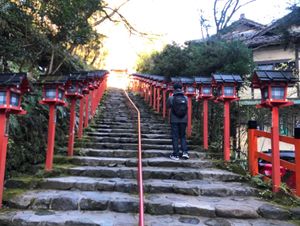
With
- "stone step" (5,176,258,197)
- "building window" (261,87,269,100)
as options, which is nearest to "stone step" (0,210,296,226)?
"stone step" (5,176,258,197)

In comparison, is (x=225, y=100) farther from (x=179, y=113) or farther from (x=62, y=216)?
(x=62, y=216)

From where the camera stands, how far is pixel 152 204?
14.6 ft

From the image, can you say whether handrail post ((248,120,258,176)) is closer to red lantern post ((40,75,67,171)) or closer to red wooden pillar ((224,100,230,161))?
red wooden pillar ((224,100,230,161))

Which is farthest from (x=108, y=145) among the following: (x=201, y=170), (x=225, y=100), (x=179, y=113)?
(x=225, y=100)

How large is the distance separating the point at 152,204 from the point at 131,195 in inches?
23.4

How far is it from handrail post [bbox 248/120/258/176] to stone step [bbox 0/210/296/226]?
180 cm

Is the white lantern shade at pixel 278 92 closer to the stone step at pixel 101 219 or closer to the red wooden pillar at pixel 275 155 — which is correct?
the red wooden pillar at pixel 275 155

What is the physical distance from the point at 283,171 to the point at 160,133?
351 cm

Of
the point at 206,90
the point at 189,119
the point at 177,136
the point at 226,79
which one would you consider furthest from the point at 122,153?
the point at 226,79

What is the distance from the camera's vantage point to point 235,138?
780 centimetres

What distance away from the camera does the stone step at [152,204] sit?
431 centimetres

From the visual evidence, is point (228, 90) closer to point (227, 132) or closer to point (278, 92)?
point (227, 132)

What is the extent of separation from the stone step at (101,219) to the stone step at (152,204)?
97 millimetres

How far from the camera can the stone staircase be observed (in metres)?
4.15
